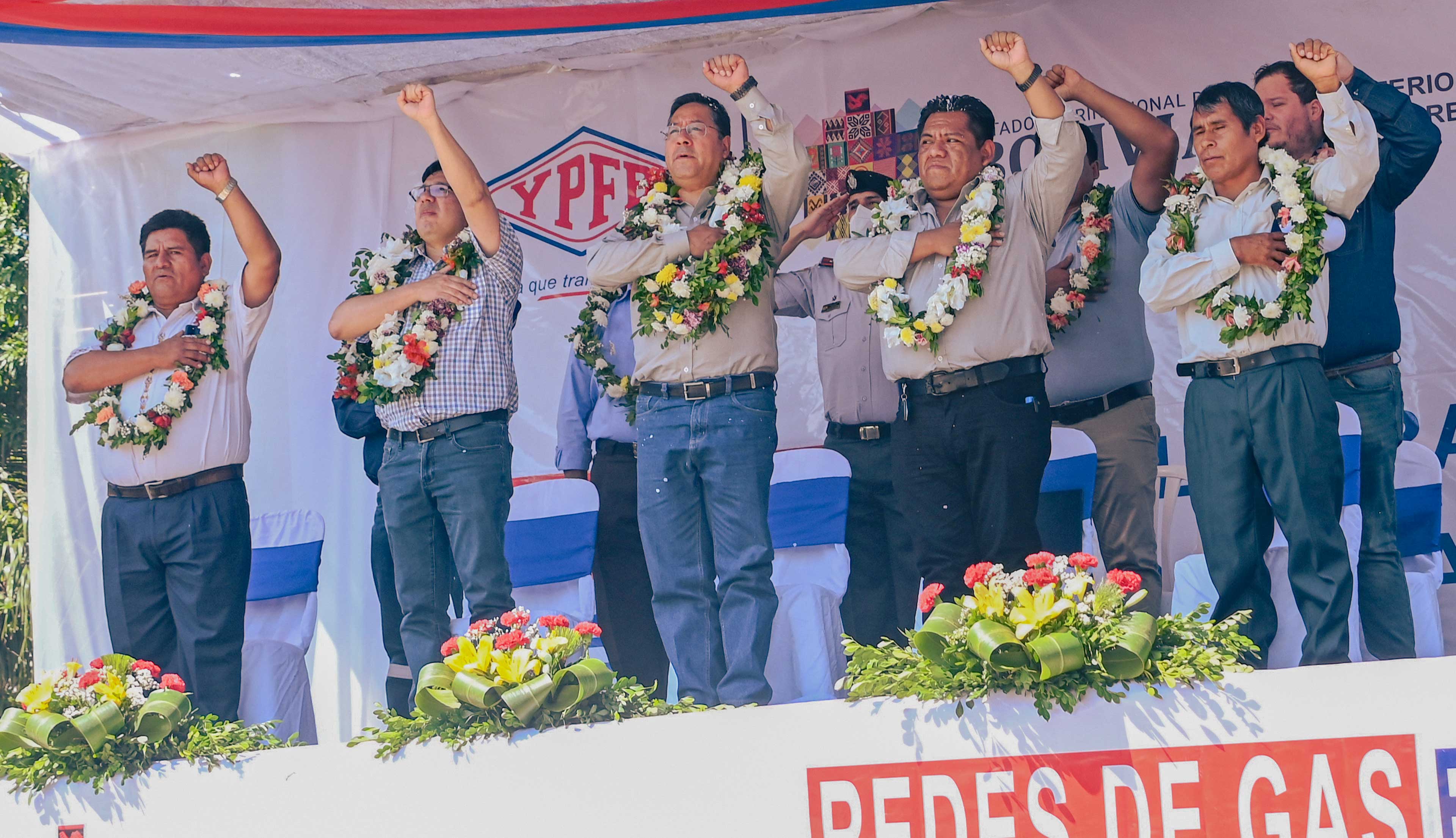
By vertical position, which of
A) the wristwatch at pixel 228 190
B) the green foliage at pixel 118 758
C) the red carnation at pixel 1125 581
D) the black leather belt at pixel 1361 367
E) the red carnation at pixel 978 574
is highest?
the wristwatch at pixel 228 190

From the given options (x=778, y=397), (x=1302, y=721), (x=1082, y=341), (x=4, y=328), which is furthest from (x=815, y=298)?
(x=4, y=328)

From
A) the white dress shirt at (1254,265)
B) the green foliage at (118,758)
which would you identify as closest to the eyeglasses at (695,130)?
the white dress shirt at (1254,265)

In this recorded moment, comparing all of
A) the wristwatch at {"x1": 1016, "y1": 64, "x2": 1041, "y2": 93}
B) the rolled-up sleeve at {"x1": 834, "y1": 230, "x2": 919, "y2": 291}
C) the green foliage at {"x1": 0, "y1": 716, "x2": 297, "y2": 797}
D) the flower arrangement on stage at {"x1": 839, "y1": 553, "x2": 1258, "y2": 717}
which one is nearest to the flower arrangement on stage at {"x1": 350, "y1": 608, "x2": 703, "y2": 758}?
the green foliage at {"x1": 0, "y1": 716, "x2": 297, "y2": 797}

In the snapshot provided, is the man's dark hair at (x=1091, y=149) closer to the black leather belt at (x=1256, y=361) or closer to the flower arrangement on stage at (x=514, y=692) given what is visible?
the black leather belt at (x=1256, y=361)

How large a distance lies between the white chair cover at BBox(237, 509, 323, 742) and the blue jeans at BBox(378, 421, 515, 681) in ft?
4.02

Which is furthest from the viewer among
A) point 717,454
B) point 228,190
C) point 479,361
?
point 228,190

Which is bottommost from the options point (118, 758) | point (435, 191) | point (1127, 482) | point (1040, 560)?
point (118, 758)

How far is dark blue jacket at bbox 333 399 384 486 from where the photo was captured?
5570 mm

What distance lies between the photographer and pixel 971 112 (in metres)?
4.41

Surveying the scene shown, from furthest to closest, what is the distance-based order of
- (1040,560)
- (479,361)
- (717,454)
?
1. (479,361)
2. (717,454)
3. (1040,560)

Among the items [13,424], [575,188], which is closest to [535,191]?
[575,188]

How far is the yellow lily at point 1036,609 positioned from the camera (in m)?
3.36

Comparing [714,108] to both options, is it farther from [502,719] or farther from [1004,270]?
[502,719]

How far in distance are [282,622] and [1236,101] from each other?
13.3ft
